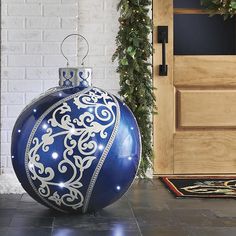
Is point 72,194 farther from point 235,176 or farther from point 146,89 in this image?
point 235,176

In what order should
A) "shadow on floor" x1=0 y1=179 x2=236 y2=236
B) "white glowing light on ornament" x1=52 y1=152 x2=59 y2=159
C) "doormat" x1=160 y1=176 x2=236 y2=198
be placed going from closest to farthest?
"shadow on floor" x1=0 y1=179 x2=236 y2=236, "white glowing light on ornament" x1=52 y1=152 x2=59 y2=159, "doormat" x1=160 y1=176 x2=236 y2=198

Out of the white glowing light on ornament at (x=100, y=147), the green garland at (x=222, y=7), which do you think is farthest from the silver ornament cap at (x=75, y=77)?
the green garland at (x=222, y=7)

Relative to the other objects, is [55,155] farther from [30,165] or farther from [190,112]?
[190,112]

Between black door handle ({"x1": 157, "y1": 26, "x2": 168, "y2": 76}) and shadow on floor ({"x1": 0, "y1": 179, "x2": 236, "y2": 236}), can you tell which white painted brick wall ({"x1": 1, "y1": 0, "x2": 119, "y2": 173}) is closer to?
shadow on floor ({"x1": 0, "y1": 179, "x2": 236, "y2": 236})

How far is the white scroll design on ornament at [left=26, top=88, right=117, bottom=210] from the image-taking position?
3094 millimetres

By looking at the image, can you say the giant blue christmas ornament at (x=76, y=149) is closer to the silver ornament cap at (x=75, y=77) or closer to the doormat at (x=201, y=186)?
the silver ornament cap at (x=75, y=77)

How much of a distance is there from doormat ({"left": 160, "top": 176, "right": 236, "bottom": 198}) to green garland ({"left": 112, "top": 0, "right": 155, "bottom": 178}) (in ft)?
0.83

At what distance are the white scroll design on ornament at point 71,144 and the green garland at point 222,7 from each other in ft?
5.84

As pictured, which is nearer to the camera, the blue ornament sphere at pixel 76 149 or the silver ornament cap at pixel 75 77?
the blue ornament sphere at pixel 76 149

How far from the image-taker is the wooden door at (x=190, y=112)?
4.75 meters

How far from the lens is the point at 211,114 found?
4.77 m

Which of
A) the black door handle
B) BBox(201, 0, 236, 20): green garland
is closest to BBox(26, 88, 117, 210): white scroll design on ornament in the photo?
the black door handle

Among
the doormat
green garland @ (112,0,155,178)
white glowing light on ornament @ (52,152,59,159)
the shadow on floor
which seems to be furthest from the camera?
green garland @ (112,0,155,178)

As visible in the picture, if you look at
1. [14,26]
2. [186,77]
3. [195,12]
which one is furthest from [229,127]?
[14,26]
